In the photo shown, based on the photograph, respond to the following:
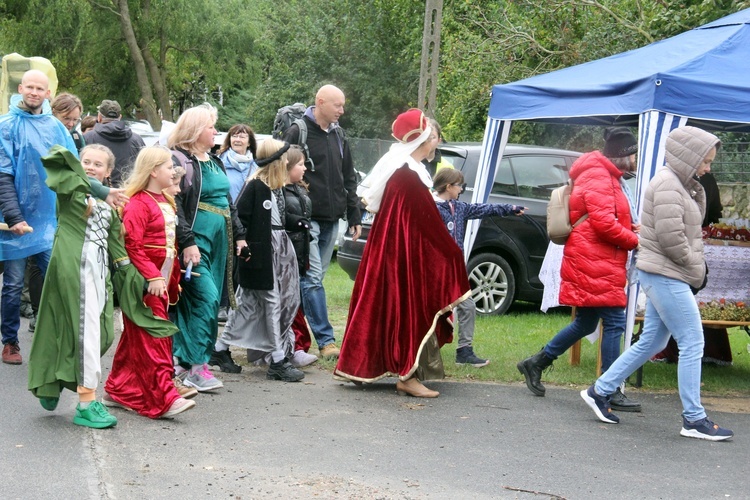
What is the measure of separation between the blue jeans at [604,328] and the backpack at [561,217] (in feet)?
1.64

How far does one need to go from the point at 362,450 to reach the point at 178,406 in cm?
121

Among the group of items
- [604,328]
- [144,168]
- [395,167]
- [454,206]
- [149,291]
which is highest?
[395,167]

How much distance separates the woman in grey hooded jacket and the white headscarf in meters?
1.57

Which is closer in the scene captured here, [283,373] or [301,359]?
[283,373]

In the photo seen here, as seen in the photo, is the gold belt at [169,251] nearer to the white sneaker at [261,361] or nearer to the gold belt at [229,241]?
the gold belt at [229,241]

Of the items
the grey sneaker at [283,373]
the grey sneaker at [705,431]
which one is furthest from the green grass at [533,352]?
the grey sneaker at [705,431]

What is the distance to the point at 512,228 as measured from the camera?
1069cm

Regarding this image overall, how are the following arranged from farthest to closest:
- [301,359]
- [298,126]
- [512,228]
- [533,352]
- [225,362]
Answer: [512,228], [533,352], [298,126], [301,359], [225,362]

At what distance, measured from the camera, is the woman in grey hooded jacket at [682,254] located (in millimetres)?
6219

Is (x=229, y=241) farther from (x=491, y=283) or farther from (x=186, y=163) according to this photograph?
(x=491, y=283)

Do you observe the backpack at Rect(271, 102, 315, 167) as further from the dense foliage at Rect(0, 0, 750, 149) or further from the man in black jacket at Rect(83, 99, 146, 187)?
the dense foliage at Rect(0, 0, 750, 149)

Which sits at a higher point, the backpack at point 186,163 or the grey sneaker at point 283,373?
the backpack at point 186,163

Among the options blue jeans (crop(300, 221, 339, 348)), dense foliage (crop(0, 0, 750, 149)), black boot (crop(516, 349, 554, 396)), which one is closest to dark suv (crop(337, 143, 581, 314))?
blue jeans (crop(300, 221, 339, 348))

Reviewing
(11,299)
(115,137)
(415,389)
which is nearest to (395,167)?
(415,389)
